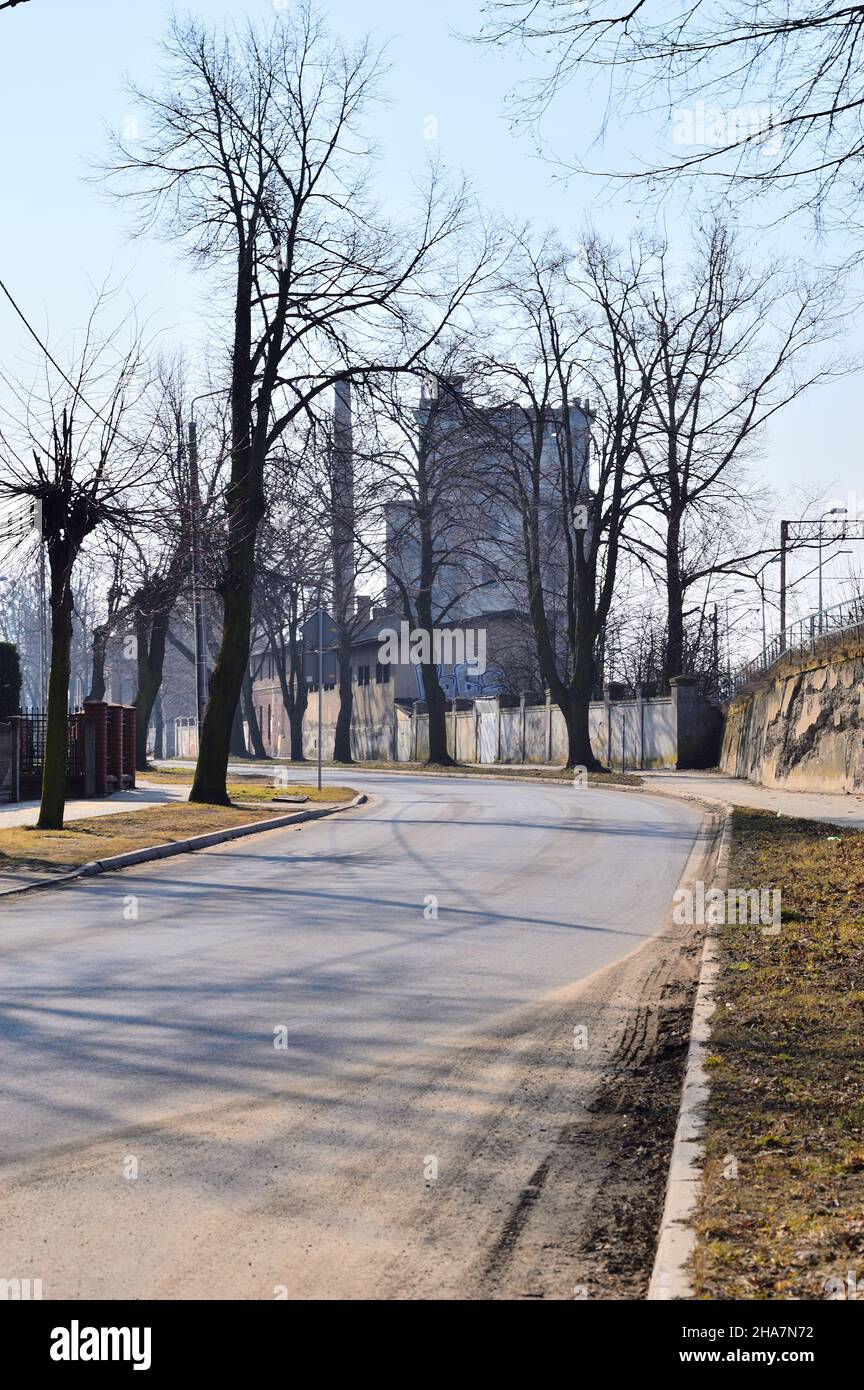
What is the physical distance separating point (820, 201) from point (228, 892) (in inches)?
316

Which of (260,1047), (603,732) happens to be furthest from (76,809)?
(603,732)

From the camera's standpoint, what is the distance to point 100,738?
30109 millimetres

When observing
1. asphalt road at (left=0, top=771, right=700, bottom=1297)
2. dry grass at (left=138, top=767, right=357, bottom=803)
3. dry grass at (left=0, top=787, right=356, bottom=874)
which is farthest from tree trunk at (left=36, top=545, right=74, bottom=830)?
dry grass at (left=138, top=767, right=357, bottom=803)

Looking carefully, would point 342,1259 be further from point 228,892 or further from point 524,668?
point 524,668

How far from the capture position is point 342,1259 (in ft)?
13.6

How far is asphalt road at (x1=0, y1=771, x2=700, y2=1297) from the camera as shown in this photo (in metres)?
4.31

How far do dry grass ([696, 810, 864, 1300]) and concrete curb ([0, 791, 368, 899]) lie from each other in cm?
730

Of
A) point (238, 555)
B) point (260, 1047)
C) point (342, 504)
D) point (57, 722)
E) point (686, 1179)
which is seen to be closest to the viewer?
point (686, 1179)

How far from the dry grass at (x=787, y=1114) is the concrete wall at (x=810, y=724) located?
16.8m

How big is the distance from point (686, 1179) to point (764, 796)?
2341 cm

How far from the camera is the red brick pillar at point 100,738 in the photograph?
96.4 ft

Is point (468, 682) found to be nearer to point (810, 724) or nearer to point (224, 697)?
point (810, 724)
